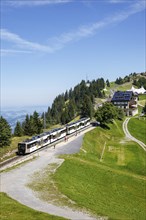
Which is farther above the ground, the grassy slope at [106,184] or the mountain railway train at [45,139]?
the mountain railway train at [45,139]

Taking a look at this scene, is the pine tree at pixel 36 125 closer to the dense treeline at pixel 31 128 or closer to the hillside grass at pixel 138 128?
the dense treeline at pixel 31 128

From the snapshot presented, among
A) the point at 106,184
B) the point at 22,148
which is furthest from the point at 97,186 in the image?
the point at 22,148

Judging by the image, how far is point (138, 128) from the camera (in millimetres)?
139375

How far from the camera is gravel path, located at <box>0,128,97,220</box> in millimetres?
34781

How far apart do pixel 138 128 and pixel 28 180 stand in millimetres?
97519

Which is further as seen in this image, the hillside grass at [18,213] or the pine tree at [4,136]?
the pine tree at [4,136]

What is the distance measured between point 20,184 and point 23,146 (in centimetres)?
2509

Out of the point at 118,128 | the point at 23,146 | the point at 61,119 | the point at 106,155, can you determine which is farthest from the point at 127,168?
the point at 61,119

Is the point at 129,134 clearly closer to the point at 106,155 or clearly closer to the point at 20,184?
the point at 106,155

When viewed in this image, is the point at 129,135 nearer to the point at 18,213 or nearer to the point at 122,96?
the point at 122,96

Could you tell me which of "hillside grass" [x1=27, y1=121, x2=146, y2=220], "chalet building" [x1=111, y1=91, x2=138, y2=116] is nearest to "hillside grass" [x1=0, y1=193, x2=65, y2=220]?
"hillside grass" [x1=27, y1=121, x2=146, y2=220]

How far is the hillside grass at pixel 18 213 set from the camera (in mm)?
31281

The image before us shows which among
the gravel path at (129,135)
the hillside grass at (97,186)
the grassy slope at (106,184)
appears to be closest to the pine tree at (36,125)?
the grassy slope at (106,184)

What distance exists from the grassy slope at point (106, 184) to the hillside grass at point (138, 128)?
1249 inches
